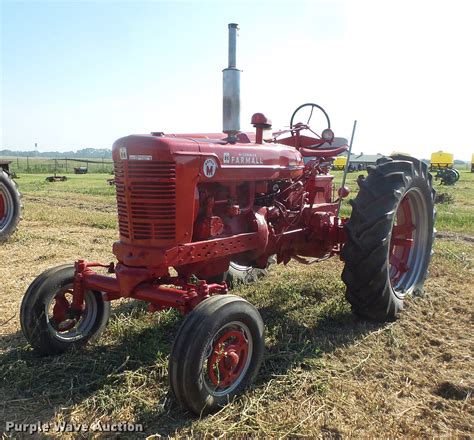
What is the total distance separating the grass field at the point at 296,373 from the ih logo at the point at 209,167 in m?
1.38

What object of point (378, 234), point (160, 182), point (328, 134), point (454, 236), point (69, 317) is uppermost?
point (328, 134)

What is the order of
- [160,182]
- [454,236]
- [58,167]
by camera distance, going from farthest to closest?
[58,167]
[454,236]
[160,182]

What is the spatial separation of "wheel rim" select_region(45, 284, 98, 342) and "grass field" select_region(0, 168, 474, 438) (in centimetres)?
17

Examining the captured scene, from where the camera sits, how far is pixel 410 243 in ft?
16.7

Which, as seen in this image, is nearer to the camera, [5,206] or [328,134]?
[328,134]

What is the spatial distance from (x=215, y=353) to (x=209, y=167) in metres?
1.30

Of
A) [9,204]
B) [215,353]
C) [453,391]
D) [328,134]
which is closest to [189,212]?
[215,353]

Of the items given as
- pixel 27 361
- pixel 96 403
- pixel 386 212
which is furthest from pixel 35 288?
pixel 386 212

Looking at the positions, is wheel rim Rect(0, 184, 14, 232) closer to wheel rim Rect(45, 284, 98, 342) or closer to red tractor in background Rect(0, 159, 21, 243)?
red tractor in background Rect(0, 159, 21, 243)

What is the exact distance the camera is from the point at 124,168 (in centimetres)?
327

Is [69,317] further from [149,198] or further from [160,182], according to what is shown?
[160,182]

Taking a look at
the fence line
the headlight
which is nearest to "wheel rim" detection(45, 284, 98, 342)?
the headlight

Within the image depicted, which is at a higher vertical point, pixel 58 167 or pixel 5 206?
pixel 5 206

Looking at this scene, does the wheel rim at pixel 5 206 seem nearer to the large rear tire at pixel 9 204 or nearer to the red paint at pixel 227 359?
the large rear tire at pixel 9 204
